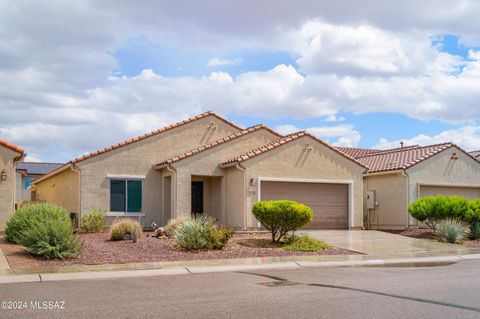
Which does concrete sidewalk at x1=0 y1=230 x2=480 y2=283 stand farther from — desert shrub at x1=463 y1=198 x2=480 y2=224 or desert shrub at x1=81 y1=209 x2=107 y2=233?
desert shrub at x1=81 y1=209 x2=107 y2=233

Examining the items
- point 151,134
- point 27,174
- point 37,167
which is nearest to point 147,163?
point 151,134

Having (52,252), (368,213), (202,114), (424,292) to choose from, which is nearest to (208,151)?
(202,114)

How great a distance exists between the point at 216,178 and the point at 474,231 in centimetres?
1097

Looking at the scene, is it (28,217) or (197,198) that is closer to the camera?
(28,217)

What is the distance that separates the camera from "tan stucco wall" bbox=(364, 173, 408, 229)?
89.9 ft

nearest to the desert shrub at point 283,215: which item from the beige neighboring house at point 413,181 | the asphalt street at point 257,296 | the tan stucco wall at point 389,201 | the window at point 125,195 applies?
the asphalt street at point 257,296

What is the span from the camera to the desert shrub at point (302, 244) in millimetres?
19234

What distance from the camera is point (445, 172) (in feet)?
92.9

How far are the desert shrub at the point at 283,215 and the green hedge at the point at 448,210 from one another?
6383 millimetres

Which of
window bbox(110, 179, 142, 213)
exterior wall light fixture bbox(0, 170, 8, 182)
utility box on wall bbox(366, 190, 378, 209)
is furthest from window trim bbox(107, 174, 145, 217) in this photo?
utility box on wall bbox(366, 190, 378, 209)

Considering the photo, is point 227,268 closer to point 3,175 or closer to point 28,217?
point 28,217

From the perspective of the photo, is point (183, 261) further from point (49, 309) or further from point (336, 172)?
point (336, 172)

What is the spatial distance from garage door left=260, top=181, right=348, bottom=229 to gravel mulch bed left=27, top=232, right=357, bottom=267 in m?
4.96

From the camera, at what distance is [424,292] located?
1081 centimetres
